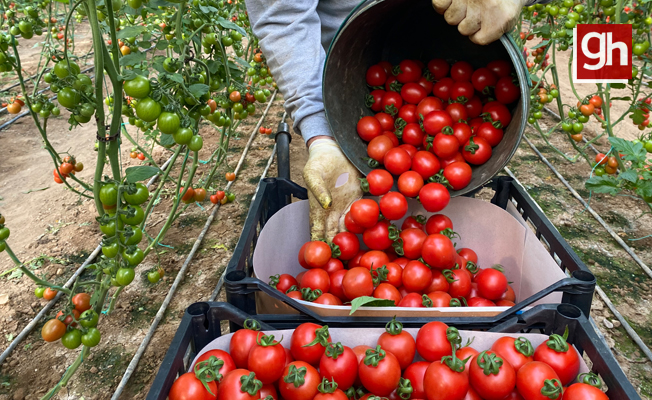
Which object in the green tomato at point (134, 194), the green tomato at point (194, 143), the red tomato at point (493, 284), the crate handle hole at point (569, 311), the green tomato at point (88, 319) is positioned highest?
the green tomato at point (194, 143)

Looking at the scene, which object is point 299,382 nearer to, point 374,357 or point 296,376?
point 296,376

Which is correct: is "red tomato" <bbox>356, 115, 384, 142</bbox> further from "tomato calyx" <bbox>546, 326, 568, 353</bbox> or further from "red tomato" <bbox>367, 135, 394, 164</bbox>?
"tomato calyx" <bbox>546, 326, 568, 353</bbox>

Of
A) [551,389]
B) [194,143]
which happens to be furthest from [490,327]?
[194,143]

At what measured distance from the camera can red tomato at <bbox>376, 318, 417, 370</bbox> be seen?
100cm

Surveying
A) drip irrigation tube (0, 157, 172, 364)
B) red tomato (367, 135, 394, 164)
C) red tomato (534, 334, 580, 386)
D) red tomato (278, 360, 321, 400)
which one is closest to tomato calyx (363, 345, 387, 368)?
red tomato (278, 360, 321, 400)

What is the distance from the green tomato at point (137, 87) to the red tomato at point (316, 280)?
2.35ft

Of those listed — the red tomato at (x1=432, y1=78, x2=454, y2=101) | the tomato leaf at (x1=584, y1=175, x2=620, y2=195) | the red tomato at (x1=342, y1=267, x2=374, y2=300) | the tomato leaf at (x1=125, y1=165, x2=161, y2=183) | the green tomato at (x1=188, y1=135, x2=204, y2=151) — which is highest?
the green tomato at (x1=188, y1=135, x2=204, y2=151)

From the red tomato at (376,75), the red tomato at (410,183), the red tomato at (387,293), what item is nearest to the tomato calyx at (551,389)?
the red tomato at (387,293)

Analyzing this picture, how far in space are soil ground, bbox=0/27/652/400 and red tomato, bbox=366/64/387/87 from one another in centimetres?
105

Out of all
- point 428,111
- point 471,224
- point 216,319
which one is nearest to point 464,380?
point 216,319

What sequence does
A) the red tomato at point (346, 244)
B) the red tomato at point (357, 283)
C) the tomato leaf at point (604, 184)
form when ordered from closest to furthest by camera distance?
the red tomato at point (357, 283)
the red tomato at point (346, 244)
the tomato leaf at point (604, 184)

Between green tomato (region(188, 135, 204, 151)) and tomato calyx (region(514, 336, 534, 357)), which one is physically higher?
green tomato (region(188, 135, 204, 151))

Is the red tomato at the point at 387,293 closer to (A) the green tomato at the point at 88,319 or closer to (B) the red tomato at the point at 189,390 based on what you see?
(B) the red tomato at the point at 189,390

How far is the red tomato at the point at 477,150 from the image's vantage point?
57.5 inches
